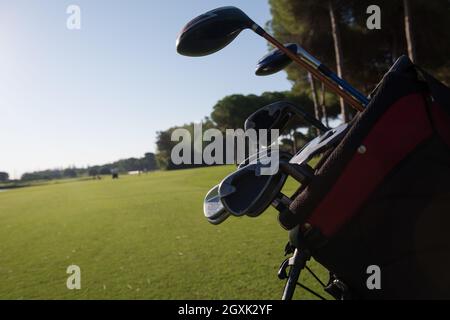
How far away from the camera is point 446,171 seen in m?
1.13

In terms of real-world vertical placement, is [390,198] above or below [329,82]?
below

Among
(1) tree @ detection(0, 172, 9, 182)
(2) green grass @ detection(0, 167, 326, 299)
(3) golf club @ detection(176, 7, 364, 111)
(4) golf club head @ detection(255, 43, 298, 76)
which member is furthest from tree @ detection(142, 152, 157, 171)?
(3) golf club @ detection(176, 7, 364, 111)

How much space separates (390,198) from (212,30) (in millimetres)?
873

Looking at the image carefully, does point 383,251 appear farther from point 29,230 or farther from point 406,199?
point 29,230

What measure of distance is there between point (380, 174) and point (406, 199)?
121mm

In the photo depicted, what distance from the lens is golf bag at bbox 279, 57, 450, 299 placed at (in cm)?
109

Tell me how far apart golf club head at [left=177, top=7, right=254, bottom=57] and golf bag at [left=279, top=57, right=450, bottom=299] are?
592 millimetres

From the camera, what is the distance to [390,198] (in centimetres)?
111

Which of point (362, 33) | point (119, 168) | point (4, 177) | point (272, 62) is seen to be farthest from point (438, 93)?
point (119, 168)

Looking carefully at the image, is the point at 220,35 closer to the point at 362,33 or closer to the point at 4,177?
the point at 362,33

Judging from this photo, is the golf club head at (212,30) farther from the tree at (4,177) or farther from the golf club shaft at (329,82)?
the tree at (4,177)
